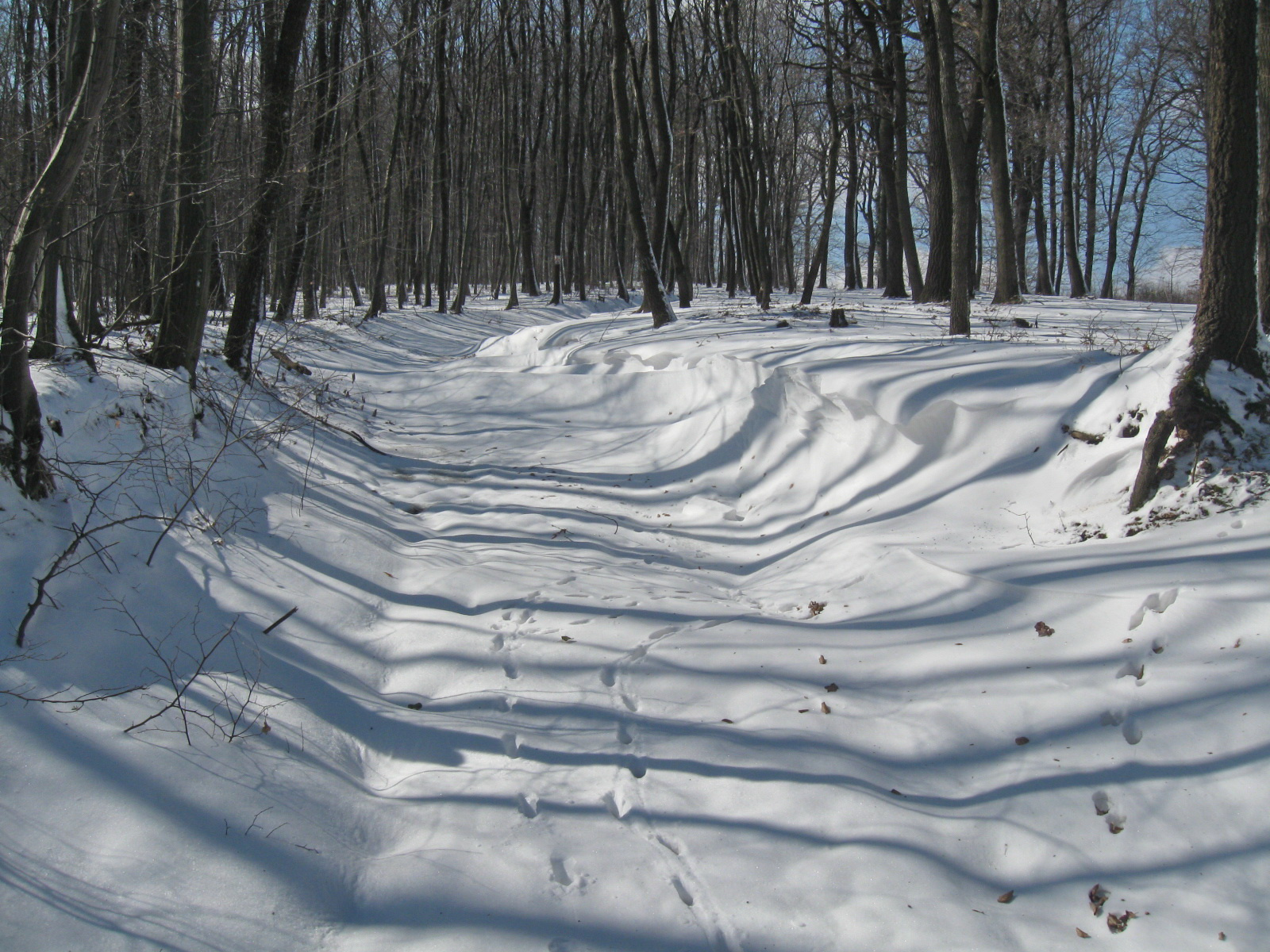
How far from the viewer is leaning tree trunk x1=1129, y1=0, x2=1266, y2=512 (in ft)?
13.5

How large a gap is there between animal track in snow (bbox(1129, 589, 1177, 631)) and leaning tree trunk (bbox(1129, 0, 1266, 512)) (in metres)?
1.16

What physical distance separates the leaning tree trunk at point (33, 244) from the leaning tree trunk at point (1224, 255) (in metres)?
5.72

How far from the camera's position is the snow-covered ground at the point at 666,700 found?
236 centimetres

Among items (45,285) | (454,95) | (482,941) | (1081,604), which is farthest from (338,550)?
(454,95)

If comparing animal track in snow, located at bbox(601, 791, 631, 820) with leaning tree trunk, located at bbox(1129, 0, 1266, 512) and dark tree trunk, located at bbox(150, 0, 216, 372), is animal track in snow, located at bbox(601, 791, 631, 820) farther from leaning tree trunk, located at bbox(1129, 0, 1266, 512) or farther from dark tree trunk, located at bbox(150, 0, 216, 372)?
dark tree trunk, located at bbox(150, 0, 216, 372)

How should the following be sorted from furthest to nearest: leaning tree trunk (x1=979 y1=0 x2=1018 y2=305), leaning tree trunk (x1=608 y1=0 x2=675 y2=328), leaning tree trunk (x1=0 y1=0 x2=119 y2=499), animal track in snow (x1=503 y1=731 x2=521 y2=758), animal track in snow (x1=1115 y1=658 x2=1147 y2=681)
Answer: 1. leaning tree trunk (x1=979 y1=0 x2=1018 y2=305)
2. leaning tree trunk (x1=608 y1=0 x2=675 y2=328)
3. leaning tree trunk (x1=0 y1=0 x2=119 y2=499)
4. animal track in snow (x1=503 y1=731 x2=521 y2=758)
5. animal track in snow (x1=1115 y1=658 x2=1147 y2=681)

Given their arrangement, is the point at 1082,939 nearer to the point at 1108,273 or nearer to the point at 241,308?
the point at 241,308

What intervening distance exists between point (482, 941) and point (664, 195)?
52.6 feet

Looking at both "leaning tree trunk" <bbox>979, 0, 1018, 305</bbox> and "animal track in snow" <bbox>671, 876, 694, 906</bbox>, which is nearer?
"animal track in snow" <bbox>671, 876, 694, 906</bbox>

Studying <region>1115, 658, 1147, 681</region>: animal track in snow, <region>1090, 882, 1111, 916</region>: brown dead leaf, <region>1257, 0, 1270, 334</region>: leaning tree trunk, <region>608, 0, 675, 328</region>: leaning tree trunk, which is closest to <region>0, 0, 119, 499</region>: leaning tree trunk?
<region>1090, 882, 1111, 916</region>: brown dead leaf

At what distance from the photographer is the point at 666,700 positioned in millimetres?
3576

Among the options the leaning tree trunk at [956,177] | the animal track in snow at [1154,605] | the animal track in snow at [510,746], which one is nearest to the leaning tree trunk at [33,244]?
the animal track in snow at [510,746]

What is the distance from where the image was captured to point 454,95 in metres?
22.8

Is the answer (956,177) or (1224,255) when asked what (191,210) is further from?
(956,177)
